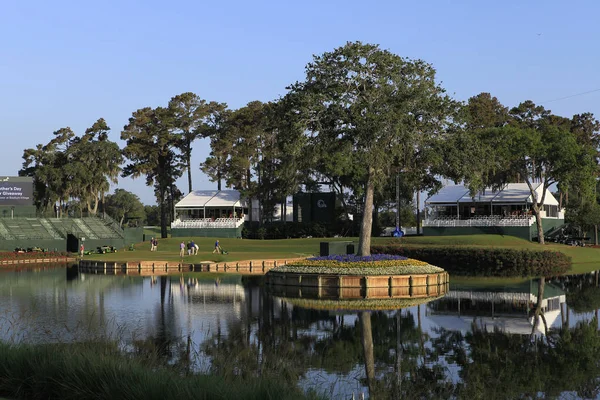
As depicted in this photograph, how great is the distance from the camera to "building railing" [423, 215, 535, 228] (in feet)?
240

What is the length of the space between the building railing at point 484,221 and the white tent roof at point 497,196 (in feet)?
7.12

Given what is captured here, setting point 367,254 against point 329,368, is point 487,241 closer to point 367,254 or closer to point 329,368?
point 367,254

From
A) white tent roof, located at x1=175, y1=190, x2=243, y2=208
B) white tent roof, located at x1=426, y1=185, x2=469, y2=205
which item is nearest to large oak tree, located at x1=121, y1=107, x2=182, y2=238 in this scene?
white tent roof, located at x1=175, y1=190, x2=243, y2=208

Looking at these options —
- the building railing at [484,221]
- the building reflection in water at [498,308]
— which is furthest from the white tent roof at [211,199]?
the building reflection in water at [498,308]

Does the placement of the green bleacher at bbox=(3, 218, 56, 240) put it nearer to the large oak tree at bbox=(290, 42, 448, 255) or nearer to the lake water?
the lake water

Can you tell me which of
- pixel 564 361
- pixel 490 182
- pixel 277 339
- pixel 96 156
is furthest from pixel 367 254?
pixel 96 156

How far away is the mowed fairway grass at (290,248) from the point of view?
5822cm

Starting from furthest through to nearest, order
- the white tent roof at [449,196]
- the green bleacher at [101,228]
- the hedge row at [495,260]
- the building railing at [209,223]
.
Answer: the building railing at [209,223] → the white tent roof at [449,196] → the green bleacher at [101,228] → the hedge row at [495,260]

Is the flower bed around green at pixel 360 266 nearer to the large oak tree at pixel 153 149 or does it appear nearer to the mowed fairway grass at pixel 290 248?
the mowed fairway grass at pixel 290 248

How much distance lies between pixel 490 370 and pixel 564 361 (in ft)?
8.34

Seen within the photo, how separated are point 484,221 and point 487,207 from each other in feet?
18.6

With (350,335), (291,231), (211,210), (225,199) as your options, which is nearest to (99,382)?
(350,335)

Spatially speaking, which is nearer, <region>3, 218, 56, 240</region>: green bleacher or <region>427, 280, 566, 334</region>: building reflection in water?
<region>427, 280, 566, 334</region>: building reflection in water

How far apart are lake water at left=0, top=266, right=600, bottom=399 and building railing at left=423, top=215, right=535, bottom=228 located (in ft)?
109
